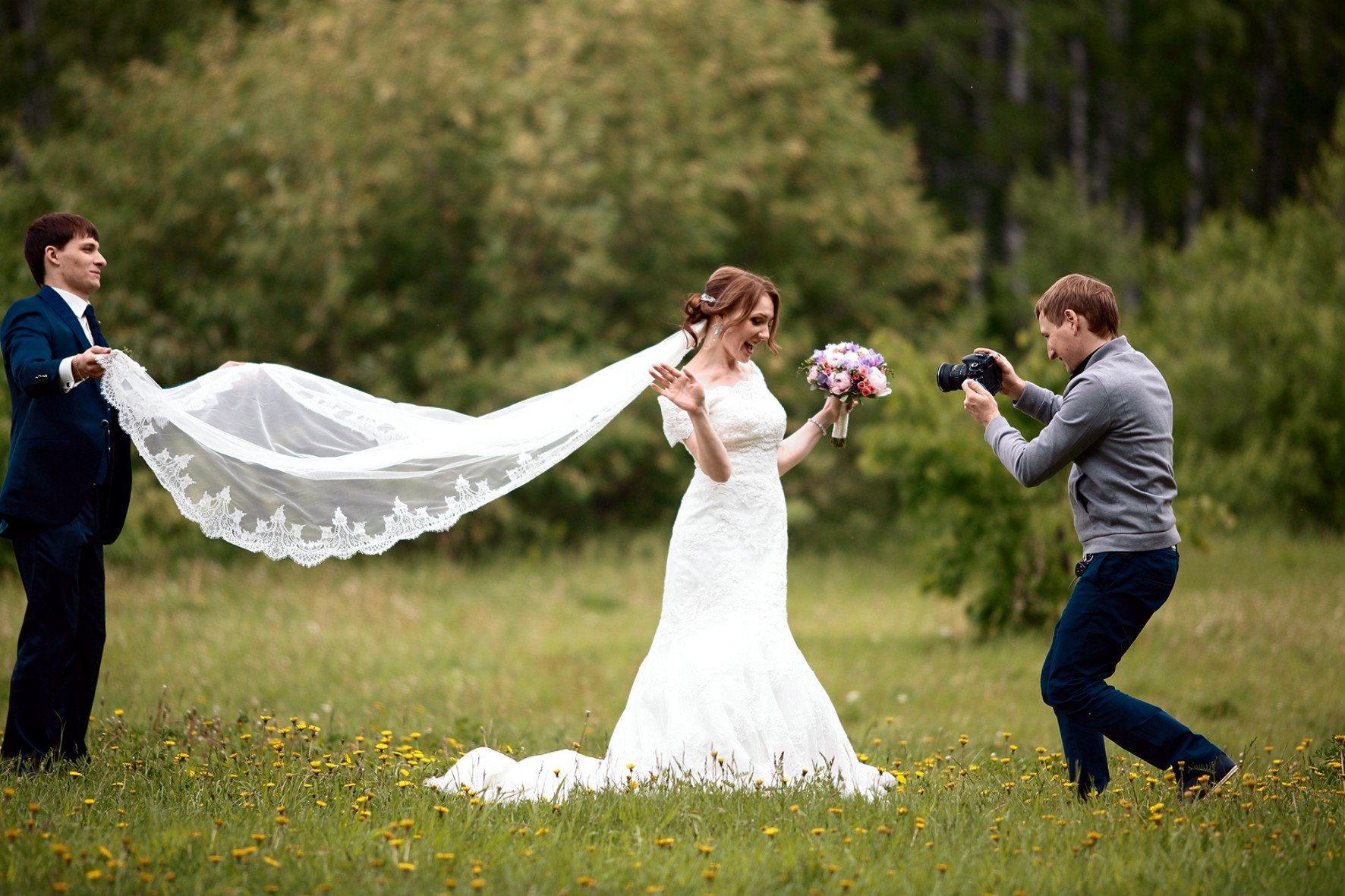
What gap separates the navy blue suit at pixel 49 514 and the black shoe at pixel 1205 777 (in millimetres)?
4870

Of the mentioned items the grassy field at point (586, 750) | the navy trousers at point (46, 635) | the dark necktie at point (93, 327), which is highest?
the dark necktie at point (93, 327)

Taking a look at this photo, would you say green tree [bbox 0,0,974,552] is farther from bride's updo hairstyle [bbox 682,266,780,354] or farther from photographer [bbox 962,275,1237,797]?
photographer [bbox 962,275,1237,797]

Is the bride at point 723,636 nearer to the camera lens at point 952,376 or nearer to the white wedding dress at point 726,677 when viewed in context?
the white wedding dress at point 726,677

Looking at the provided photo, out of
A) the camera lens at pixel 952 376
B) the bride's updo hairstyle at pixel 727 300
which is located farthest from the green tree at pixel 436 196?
the camera lens at pixel 952 376

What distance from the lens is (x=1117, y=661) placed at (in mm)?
5039

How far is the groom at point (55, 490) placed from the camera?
5512mm

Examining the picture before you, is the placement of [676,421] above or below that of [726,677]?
above

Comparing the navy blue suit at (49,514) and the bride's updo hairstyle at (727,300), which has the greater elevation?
the bride's updo hairstyle at (727,300)

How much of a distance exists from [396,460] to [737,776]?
2260 mm

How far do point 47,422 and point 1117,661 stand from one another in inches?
189

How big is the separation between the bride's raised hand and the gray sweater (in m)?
1.40

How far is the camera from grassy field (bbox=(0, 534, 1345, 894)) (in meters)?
4.15

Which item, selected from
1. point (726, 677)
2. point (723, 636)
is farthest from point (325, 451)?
point (726, 677)

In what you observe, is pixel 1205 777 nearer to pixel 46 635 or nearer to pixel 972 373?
pixel 972 373
